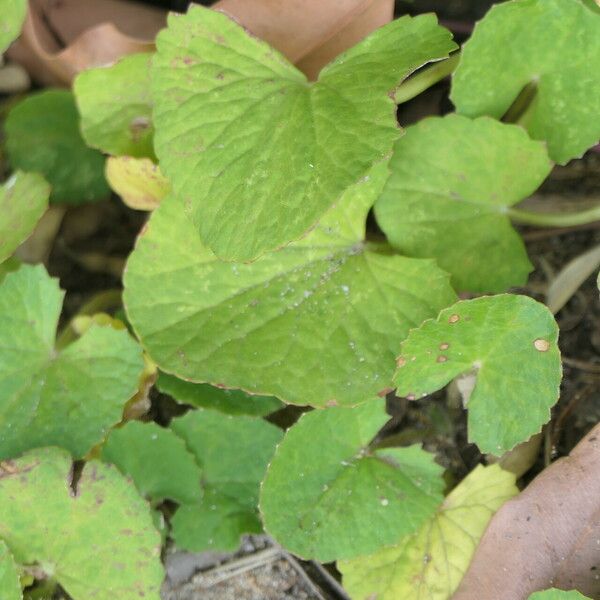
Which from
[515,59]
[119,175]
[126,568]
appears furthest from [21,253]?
[515,59]

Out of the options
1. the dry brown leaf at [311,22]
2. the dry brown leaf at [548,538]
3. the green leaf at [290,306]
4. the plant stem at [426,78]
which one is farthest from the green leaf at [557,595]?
the dry brown leaf at [311,22]

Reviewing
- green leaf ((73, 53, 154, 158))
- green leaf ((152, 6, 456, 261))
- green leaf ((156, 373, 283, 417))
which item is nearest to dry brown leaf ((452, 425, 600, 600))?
green leaf ((156, 373, 283, 417))

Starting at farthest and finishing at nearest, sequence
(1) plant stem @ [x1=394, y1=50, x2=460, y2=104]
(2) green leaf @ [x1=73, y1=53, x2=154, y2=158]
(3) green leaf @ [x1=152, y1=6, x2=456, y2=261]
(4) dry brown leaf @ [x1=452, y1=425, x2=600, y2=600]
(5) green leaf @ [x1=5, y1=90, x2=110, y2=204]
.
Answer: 1. (5) green leaf @ [x1=5, y1=90, x2=110, y2=204]
2. (2) green leaf @ [x1=73, y1=53, x2=154, y2=158]
3. (1) plant stem @ [x1=394, y1=50, x2=460, y2=104]
4. (4) dry brown leaf @ [x1=452, y1=425, x2=600, y2=600]
5. (3) green leaf @ [x1=152, y1=6, x2=456, y2=261]

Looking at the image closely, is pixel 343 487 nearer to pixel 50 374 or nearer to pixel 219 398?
pixel 219 398

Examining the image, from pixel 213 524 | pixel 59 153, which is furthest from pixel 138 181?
pixel 213 524

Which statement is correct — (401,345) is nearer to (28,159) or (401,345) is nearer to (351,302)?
(351,302)

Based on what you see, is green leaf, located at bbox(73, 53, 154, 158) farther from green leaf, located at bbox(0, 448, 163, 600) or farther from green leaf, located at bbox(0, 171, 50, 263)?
green leaf, located at bbox(0, 448, 163, 600)
